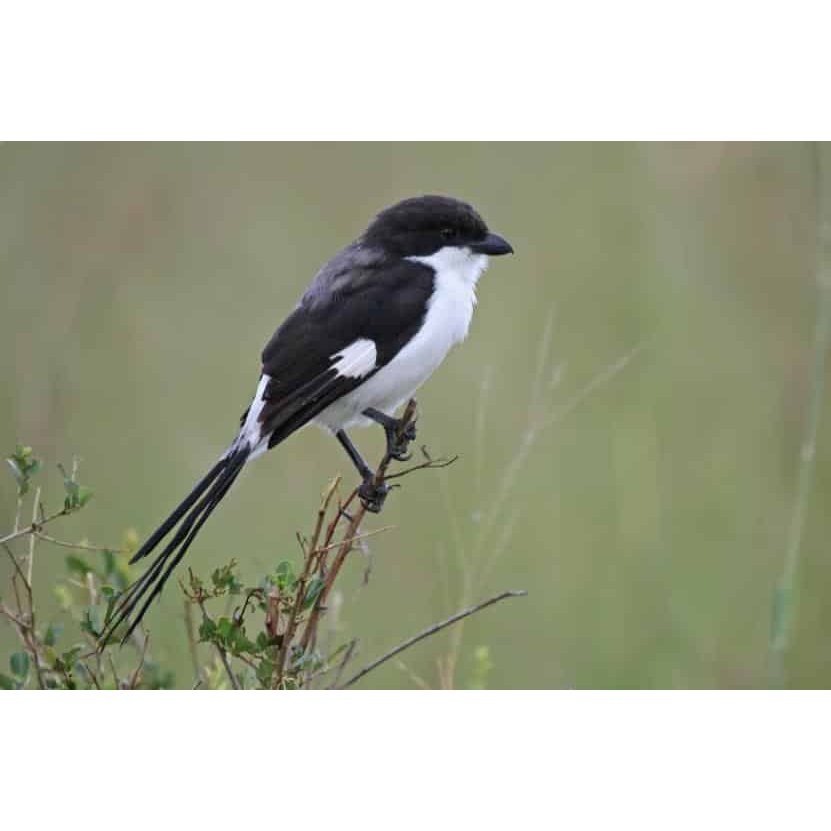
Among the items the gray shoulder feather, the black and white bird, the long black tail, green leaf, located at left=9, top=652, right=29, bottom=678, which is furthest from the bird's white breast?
green leaf, located at left=9, top=652, right=29, bottom=678

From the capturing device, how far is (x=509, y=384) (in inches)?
125

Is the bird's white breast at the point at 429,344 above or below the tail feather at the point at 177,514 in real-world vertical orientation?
above

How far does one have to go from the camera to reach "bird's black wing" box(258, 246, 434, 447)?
2500 mm

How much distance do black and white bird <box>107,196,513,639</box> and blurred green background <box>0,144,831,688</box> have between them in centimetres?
22

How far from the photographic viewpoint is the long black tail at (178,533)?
2.26 m

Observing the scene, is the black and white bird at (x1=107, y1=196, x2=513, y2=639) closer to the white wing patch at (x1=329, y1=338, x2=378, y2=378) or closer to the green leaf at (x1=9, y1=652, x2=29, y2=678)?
the white wing patch at (x1=329, y1=338, x2=378, y2=378)

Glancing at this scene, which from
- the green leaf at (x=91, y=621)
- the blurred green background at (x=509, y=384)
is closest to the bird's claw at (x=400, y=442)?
the blurred green background at (x=509, y=384)

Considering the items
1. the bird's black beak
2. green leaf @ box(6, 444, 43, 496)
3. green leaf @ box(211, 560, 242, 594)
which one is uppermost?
the bird's black beak

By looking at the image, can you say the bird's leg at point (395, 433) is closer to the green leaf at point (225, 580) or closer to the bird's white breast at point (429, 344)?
the bird's white breast at point (429, 344)

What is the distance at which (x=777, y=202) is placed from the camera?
3.20 m

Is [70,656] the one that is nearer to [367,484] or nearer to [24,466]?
[24,466]

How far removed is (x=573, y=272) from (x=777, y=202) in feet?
1.82
